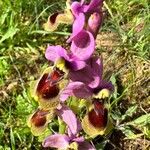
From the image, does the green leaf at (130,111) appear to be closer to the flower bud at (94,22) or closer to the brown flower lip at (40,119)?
the brown flower lip at (40,119)

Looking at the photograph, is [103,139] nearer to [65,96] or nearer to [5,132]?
[5,132]

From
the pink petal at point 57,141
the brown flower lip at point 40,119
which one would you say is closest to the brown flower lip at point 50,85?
the brown flower lip at point 40,119

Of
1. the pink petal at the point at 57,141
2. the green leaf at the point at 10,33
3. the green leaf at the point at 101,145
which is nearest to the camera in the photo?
the pink petal at the point at 57,141

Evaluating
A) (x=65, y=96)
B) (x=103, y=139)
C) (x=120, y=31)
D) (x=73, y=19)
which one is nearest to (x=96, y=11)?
(x=73, y=19)

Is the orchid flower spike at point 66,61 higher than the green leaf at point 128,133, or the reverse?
the orchid flower spike at point 66,61

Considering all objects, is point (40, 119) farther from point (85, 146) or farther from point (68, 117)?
point (85, 146)

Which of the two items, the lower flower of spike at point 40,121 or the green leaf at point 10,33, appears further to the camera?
the green leaf at point 10,33

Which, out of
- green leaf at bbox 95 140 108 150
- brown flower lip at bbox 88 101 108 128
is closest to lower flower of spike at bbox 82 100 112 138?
brown flower lip at bbox 88 101 108 128

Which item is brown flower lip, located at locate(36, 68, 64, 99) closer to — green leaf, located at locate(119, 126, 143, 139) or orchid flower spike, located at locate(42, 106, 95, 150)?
orchid flower spike, located at locate(42, 106, 95, 150)
